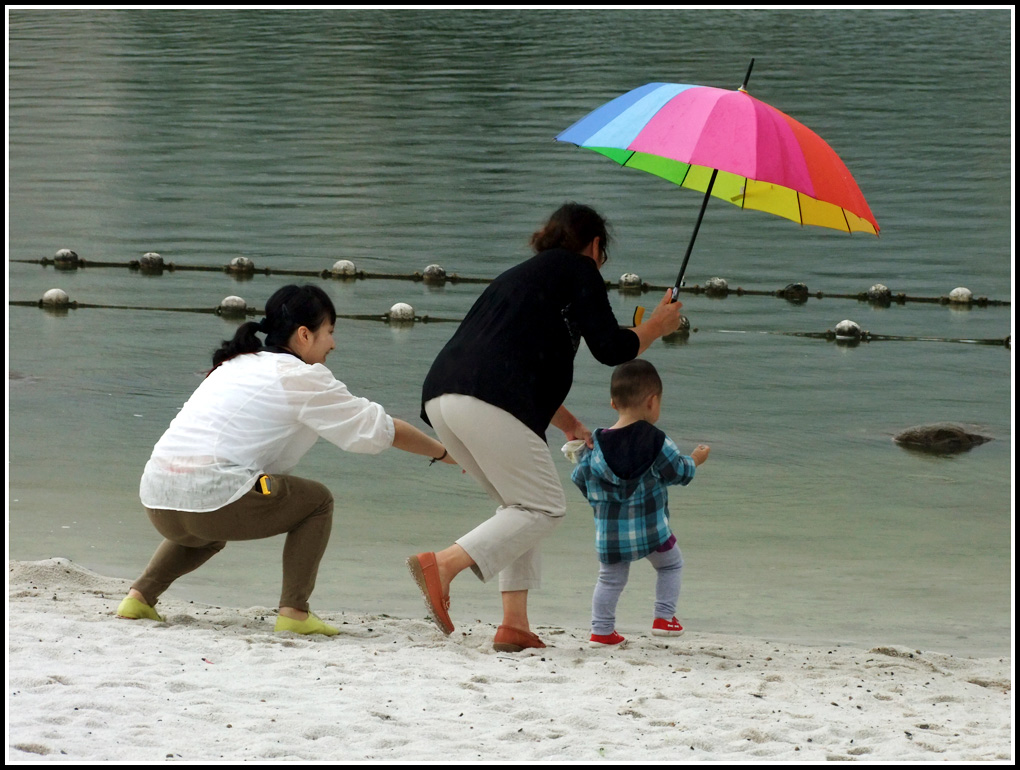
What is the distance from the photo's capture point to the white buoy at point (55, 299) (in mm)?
12562

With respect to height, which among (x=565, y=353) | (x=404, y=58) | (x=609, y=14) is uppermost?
(x=609, y=14)

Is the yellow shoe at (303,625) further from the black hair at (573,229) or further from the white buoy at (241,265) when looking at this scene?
the white buoy at (241,265)

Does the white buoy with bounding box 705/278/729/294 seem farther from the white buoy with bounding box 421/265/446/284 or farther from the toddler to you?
the toddler

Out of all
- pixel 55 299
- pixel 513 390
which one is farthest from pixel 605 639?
pixel 55 299

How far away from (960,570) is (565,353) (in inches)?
113

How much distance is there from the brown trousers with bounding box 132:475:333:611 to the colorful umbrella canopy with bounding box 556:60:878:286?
1.62m

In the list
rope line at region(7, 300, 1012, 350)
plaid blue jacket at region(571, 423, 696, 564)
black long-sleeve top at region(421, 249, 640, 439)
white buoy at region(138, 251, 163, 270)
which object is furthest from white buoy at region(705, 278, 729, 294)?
black long-sleeve top at region(421, 249, 640, 439)

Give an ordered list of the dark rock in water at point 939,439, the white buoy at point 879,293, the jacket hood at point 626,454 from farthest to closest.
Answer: the white buoy at point 879,293, the dark rock in water at point 939,439, the jacket hood at point 626,454

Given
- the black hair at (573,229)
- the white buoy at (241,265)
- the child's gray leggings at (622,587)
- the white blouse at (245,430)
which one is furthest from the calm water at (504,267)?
the black hair at (573,229)

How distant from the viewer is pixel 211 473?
14.9ft

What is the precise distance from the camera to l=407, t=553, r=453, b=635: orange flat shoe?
450cm

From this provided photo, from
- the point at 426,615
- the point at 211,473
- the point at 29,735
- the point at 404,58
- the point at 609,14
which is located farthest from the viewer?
the point at 609,14

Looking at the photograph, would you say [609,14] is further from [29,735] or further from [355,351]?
[29,735]

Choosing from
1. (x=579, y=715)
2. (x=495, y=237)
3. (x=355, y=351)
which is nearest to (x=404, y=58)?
(x=495, y=237)
